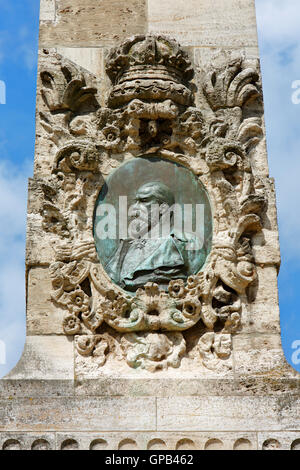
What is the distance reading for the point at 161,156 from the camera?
12.0 metres

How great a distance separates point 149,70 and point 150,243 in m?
1.84

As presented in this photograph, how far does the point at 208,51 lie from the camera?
12.5m

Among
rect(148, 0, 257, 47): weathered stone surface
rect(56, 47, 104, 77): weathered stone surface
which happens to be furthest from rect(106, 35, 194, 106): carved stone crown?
rect(148, 0, 257, 47): weathered stone surface

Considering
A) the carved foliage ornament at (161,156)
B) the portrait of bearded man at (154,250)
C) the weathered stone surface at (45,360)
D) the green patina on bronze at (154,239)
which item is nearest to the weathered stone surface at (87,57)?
the carved foliage ornament at (161,156)

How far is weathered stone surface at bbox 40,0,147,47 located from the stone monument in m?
0.02

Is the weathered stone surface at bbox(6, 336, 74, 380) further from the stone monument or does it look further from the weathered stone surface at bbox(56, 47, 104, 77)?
the weathered stone surface at bbox(56, 47, 104, 77)

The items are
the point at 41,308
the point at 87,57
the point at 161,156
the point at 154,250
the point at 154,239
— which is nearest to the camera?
the point at 41,308

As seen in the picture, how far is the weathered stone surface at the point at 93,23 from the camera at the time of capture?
12602mm

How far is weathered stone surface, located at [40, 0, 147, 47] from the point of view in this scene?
41.3 feet

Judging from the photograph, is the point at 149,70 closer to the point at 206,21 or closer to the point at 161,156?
the point at 161,156

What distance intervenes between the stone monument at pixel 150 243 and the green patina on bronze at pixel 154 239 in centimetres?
1

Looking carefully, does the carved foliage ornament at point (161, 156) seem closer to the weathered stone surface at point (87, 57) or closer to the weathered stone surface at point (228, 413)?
the weathered stone surface at point (87, 57)

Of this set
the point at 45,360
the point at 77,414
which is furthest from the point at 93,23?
the point at 77,414

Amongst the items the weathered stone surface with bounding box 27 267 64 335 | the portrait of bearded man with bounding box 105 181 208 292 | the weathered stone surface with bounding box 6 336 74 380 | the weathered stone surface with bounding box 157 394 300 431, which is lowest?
the weathered stone surface with bounding box 157 394 300 431
